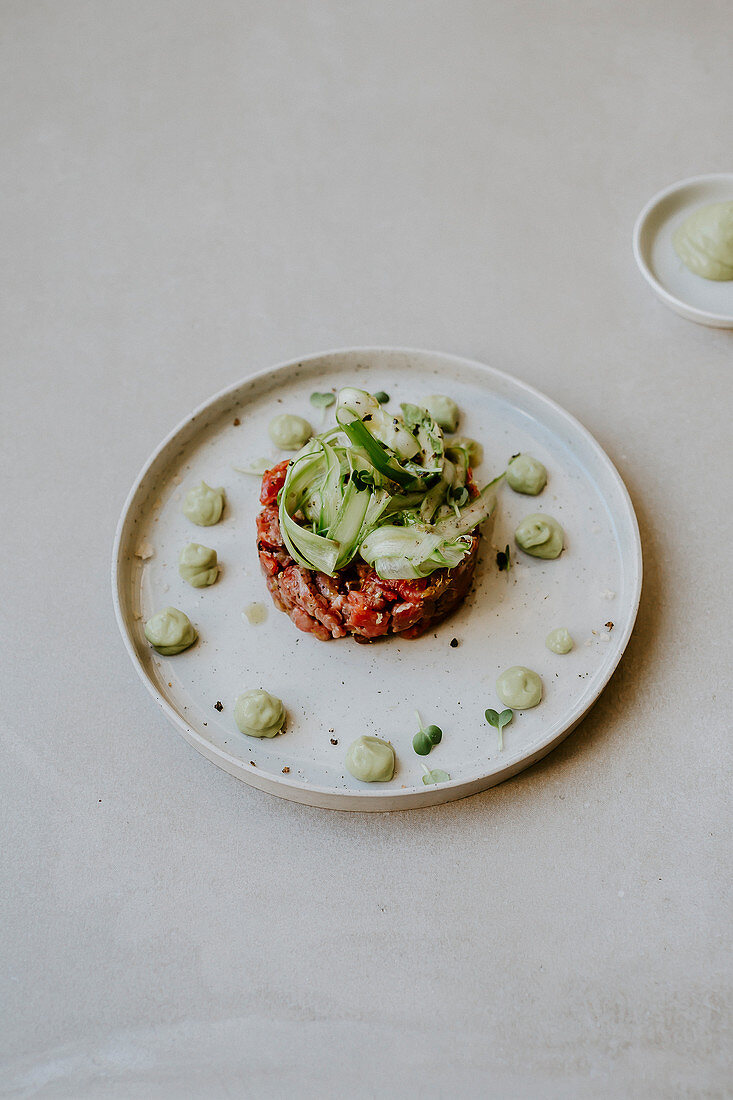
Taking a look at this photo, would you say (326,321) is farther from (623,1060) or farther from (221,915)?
(623,1060)

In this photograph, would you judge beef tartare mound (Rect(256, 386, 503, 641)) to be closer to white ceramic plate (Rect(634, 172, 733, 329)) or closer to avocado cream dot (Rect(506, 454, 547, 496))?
avocado cream dot (Rect(506, 454, 547, 496))

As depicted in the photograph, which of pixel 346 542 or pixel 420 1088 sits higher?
pixel 346 542

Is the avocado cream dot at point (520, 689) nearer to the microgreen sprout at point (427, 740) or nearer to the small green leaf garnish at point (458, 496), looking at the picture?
the microgreen sprout at point (427, 740)

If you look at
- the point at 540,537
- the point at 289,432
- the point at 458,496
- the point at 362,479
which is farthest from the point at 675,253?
the point at 362,479

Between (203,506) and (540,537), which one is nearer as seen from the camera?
(540,537)

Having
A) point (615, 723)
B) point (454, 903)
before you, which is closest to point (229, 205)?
point (615, 723)

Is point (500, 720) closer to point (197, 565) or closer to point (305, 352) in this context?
point (197, 565)
